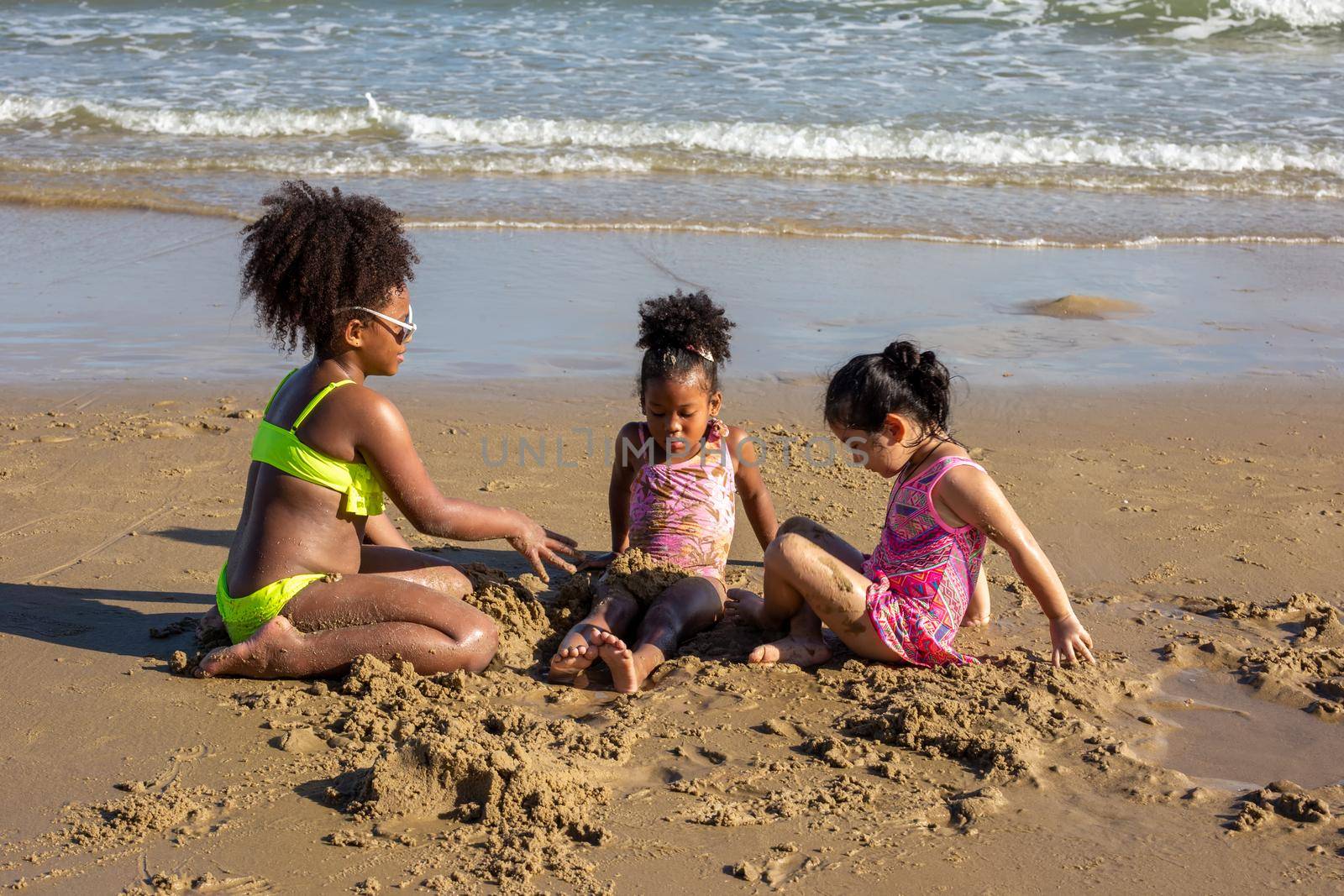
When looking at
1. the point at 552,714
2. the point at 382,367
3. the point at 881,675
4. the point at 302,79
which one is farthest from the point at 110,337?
the point at 302,79

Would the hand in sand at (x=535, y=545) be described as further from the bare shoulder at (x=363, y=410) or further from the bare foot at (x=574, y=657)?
the bare shoulder at (x=363, y=410)

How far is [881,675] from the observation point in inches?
141

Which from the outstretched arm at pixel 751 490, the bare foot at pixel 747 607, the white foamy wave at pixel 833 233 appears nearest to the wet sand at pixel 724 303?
the white foamy wave at pixel 833 233

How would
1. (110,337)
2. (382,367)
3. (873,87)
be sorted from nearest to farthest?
(382,367) → (110,337) → (873,87)

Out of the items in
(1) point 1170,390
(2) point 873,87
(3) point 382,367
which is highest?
(2) point 873,87

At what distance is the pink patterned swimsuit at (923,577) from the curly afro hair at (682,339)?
81 centimetres

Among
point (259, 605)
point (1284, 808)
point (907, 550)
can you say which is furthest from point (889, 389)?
point (259, 605)

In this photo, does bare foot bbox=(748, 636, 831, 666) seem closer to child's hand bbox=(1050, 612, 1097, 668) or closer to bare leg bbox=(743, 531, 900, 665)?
bare leg bbox=(743, 531, 900, 665)

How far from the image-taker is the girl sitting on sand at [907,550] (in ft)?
11.6

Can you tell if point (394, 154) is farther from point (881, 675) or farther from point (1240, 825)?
point (1240, 825)

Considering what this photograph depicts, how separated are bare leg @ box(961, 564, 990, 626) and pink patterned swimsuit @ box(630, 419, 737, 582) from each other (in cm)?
80

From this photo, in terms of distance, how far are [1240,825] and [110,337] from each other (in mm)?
5741

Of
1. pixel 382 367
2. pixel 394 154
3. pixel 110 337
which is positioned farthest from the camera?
pixel 394 154

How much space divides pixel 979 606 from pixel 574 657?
4.28 ft
